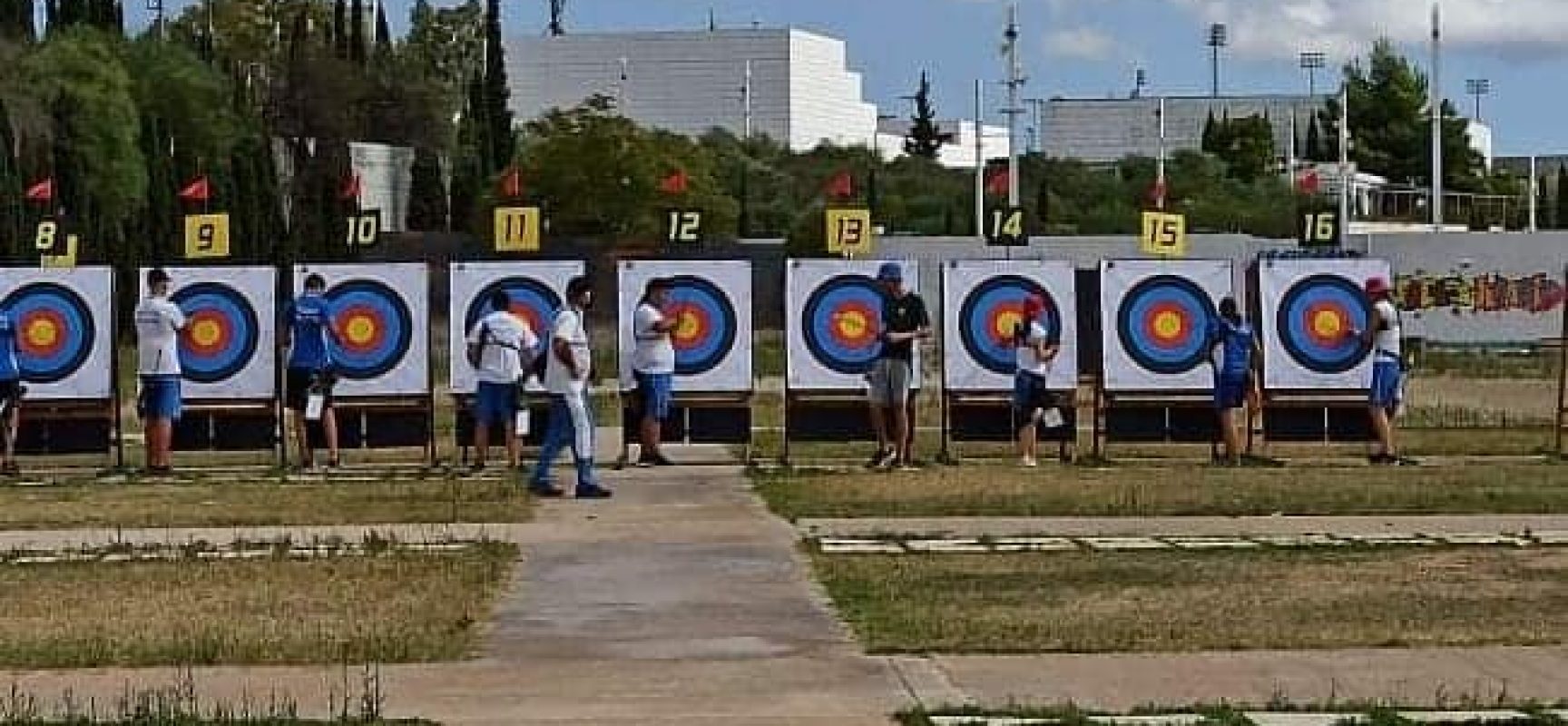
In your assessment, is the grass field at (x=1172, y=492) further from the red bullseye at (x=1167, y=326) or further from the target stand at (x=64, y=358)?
the target stand at (x=64, y=358)

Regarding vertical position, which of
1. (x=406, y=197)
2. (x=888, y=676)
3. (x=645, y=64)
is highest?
(x=645, y=64)

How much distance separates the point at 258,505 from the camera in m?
20.3

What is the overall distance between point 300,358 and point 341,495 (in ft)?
11.0

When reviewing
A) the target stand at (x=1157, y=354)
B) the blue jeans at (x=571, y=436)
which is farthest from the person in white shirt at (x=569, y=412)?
the target stand at (x=1157, y=354)

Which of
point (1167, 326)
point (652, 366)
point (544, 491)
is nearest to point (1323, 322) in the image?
point (1167, 326)

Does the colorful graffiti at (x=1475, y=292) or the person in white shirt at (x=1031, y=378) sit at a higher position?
the colorful graffiti at (x=1475, y=292)

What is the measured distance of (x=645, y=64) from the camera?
14150 centimetres

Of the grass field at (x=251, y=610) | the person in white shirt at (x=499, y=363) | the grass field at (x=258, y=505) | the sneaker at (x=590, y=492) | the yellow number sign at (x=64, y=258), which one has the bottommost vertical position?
the grass field at (x=251, y=610)

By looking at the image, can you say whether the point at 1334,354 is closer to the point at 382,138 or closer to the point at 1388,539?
the point at 1388,539

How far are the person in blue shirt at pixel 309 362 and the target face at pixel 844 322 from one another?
15.8 feet

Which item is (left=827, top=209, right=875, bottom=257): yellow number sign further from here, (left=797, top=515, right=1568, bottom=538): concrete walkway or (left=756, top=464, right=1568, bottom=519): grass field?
(left=797, top=515, right=1568, bottom=538): concrete walkway

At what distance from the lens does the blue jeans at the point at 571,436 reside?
2095 centimetres

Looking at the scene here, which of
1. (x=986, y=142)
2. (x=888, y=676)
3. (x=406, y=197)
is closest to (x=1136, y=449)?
(x=888, y=676)

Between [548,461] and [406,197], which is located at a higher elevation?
[406,197]
